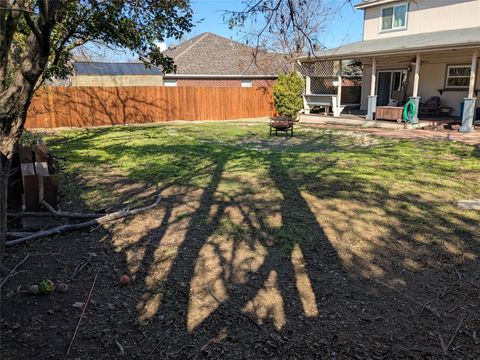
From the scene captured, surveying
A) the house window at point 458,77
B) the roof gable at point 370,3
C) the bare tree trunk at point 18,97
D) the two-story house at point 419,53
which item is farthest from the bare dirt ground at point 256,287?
the roof gable at point 370,3

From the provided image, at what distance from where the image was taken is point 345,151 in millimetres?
10898

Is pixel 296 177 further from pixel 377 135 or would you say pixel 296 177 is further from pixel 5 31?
pixel 377 135

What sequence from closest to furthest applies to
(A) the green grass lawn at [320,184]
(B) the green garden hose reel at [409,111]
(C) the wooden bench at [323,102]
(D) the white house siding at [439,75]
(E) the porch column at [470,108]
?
(A) the green grass lawn at [320,184] < (E) the porch column at [470,108] < (B) the green garden hose reel at [409,111] < (D) the white house siding at [439,75] < (C) the wooden bench at [323,102]

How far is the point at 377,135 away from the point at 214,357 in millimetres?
13194

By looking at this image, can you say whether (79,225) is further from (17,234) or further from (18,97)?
(18,97)

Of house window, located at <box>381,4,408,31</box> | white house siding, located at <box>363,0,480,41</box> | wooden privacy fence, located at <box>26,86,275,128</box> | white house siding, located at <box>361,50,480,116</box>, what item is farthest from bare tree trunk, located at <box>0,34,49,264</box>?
house window, located at <box>381,4,408,31</box>

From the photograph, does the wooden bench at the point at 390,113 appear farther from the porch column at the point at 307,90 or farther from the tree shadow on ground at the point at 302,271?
the tree shadow on ground at the point at 302,271

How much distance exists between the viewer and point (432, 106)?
17.7 m

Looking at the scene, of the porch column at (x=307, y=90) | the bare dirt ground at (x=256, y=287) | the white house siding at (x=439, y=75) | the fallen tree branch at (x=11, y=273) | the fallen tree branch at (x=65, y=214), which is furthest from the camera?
the porch column at (x=307, y=90)

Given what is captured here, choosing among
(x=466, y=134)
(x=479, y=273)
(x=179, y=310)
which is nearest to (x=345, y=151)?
(x=466, y=134)

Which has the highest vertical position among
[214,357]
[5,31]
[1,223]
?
[5,31]

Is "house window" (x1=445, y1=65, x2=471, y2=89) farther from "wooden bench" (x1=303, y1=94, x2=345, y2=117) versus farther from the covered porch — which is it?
"wooden bench" (x1=303, y1=94, x2=345, y2=117)

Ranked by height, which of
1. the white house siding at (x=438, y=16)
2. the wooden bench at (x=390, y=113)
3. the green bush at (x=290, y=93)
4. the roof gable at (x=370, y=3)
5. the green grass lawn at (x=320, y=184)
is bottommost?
the green grass lawn at (x=320, y=184)

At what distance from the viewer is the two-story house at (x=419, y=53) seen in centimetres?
1572
